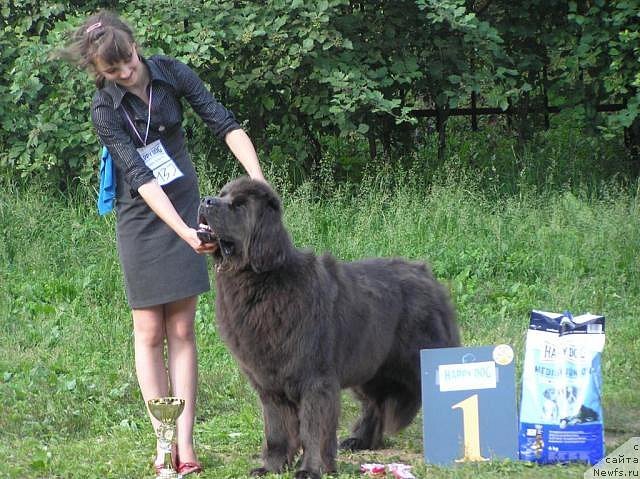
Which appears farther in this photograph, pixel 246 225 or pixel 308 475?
pixel 308 475

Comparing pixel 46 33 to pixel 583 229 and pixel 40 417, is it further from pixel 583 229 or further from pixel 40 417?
pixel 583 229

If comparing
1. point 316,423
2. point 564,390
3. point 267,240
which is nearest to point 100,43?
point 267,240

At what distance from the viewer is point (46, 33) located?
29.6 ft

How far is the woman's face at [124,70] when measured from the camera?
4.23m

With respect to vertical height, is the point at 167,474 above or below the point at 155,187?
below

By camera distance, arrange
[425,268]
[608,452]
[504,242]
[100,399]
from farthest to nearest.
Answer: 1. [504,242]
2. [100,399]
3. [425,268]
4. [608,452]

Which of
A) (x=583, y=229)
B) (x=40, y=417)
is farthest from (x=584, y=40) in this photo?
(x=40, y=417)

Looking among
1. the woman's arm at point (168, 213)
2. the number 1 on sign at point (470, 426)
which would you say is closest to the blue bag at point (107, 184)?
the woman's arm at point (168, 213)

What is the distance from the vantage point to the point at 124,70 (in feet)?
14.0

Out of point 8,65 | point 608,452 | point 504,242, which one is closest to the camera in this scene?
point 608,452

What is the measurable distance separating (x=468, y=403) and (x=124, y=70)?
7.49ft

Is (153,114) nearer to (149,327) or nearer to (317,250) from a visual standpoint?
(149,327)

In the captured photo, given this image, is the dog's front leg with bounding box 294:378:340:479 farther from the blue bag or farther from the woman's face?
the woman's face

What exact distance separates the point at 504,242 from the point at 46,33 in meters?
4.81
